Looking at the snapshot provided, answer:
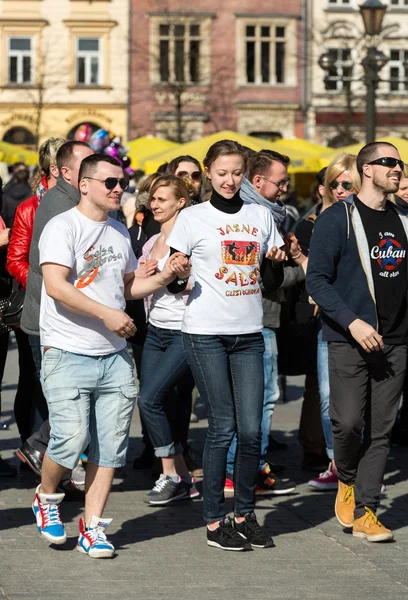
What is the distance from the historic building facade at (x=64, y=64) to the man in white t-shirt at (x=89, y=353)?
4198cm

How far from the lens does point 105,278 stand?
242 inches

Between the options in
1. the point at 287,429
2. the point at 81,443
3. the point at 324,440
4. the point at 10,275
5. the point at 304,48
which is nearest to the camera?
the point at 81,443

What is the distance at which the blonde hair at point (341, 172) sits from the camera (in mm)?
7793

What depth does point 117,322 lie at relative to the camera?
587cm

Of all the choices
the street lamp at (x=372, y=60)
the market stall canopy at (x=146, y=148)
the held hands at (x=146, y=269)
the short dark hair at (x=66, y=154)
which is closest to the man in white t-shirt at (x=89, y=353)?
the held hands at (x=146, y=269)

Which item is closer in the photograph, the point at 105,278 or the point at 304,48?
the point at 105,278

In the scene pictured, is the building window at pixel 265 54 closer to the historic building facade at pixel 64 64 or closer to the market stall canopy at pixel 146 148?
the historic building facade at pixel 64 64

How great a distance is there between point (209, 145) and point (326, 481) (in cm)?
1227

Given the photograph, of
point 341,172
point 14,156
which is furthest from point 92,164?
point 14,156

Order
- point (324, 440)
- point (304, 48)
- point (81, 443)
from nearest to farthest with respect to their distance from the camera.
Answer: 1. point (81, 443)
2. point (324, 440)
3. point (304, 48)

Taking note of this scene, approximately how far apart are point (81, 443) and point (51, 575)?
2.27 ft

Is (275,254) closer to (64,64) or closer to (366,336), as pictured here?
(366,336)

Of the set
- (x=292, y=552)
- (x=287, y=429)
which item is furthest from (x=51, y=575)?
(x=287, y=429)

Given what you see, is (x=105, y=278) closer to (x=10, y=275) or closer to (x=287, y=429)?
(x=10, y=275)
